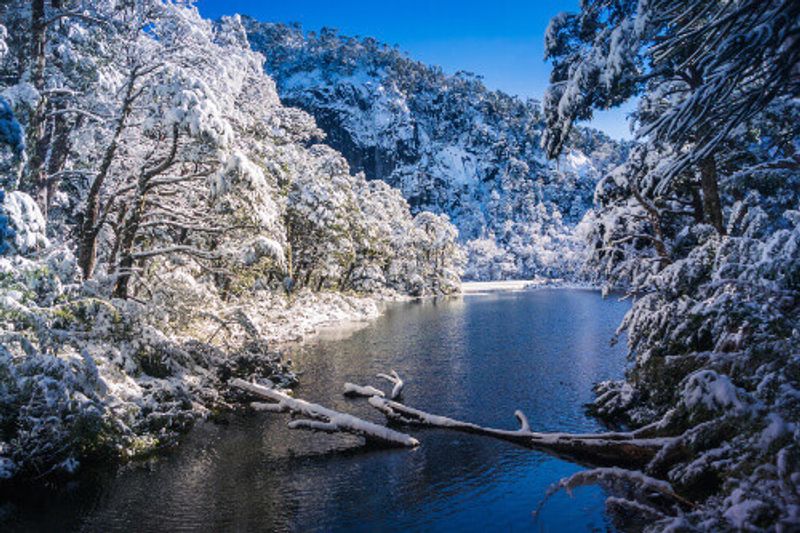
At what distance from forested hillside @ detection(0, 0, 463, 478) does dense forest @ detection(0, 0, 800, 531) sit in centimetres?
7

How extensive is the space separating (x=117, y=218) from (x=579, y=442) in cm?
1514

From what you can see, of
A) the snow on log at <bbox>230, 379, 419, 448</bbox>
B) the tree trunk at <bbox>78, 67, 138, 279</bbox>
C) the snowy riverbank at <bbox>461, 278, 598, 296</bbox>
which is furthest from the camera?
the snowy riverbank at <bbox>461, 278, 598, 296</bbox>

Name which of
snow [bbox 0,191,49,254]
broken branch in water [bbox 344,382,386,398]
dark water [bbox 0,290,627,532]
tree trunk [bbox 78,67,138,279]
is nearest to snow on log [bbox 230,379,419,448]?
dark water [bbox 0,290,627,532]

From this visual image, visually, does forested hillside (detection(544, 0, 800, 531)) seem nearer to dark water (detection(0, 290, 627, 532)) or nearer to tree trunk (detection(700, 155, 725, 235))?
tree trunk (detection(700, 155, 725, 235))

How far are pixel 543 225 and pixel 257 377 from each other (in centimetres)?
16116

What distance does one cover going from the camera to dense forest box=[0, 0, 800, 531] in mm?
4992

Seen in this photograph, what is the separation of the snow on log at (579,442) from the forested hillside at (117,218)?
6084mm

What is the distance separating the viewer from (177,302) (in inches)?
674

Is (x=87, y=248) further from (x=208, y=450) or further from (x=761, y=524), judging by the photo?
(x=761, y=524)

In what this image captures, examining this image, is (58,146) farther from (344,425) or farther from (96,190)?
(344,425)

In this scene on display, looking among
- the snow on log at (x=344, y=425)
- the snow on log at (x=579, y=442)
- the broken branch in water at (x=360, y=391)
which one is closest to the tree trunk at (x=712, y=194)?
the snow on log at (x=579, y=442)

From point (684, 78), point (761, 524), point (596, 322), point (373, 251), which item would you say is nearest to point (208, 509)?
point (761, 524)

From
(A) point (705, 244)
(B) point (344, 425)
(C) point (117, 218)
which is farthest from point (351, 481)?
(C) point (117, 218)

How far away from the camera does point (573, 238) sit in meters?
15.2
